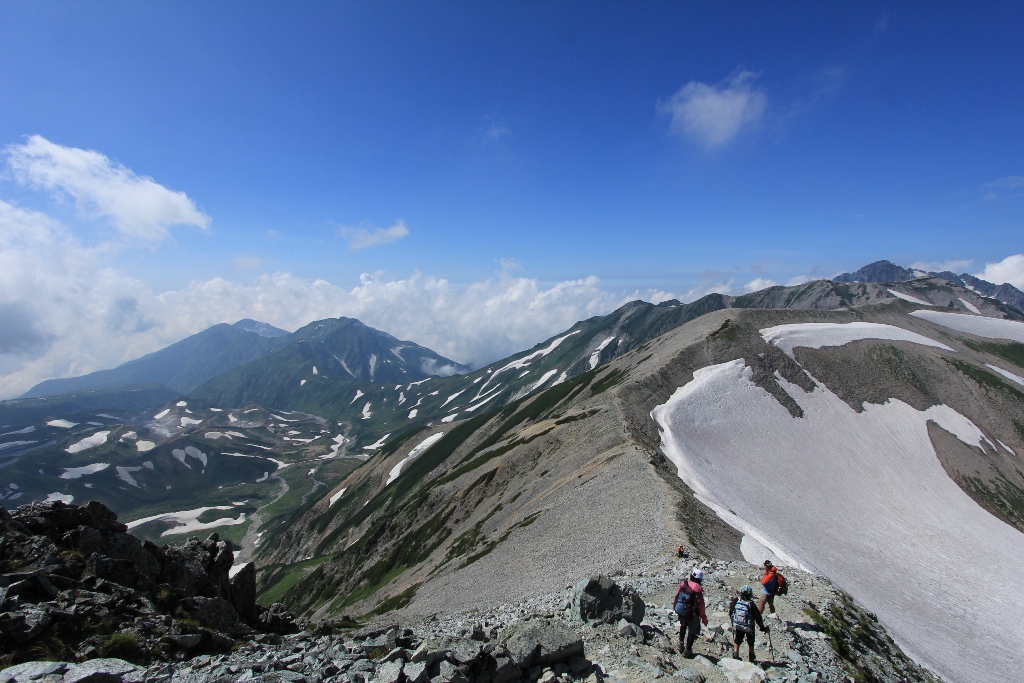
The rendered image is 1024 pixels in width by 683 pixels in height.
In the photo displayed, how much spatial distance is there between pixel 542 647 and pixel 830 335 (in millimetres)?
112939

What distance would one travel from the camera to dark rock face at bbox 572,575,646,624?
19.4 m

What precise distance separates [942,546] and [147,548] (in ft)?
228

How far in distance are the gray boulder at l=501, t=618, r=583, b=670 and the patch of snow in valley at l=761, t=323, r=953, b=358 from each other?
9192cm

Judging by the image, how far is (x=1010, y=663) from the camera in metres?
31.9

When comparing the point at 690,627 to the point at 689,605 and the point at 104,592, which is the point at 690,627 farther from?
the point at 104,592

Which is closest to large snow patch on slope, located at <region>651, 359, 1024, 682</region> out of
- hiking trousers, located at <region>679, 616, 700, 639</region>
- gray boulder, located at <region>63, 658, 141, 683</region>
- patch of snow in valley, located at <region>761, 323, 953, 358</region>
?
patch of snow in valley, located at <region>761, 323, 953, 358</region>

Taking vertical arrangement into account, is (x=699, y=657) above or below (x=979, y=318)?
below

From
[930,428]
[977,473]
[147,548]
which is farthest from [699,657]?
[930,428]

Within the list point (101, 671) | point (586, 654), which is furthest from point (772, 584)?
point (101, 671)

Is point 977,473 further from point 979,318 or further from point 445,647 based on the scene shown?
point 979,318

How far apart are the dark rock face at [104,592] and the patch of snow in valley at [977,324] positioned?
195 m

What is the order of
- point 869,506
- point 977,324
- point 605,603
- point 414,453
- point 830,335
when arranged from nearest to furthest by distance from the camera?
point 605,603 → point 869,506 → point 830,335 → point 977,324 → point 414,453

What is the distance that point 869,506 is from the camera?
174 feet

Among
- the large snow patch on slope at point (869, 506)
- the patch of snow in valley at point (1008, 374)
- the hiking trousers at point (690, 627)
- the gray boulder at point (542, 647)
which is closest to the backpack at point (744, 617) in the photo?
the hiking trousers at point (690, 627)
